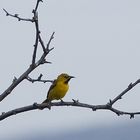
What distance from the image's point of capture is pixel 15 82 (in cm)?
791

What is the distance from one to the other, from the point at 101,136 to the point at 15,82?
97.5 m

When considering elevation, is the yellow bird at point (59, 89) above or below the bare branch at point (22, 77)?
above

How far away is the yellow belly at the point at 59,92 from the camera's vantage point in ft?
45.5

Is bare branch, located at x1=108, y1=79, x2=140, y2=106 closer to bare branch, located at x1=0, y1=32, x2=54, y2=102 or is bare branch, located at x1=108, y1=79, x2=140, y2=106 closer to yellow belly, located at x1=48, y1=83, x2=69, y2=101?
bare branch, located at x1=0, y1=32, x2=54, y2=102

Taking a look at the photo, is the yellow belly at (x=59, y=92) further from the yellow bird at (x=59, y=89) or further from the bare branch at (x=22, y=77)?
the bare branch at (x=22, y=77)

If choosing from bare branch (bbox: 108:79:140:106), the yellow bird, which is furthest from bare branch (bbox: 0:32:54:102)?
the yellow bird

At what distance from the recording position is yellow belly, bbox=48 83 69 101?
45.5 feet

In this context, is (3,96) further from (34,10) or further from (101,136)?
(101,136)

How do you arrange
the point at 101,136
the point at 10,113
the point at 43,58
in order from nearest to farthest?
1. the point at 10,113
2. the point at 43,58
3. the point at 101,136

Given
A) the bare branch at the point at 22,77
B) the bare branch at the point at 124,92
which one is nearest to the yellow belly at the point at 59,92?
the bare branch at the point at 22,77

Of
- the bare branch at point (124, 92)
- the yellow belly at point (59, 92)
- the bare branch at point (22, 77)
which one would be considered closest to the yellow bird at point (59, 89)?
the yellow belly at point (59, 92)

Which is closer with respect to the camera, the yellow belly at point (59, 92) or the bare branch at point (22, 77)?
the bare branch at point (22, 77)

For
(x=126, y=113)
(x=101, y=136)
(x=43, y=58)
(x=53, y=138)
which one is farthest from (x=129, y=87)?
(x=53, y=138)

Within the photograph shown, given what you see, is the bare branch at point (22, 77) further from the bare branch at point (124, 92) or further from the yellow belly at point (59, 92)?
the yellow belly at point (59, 92)
